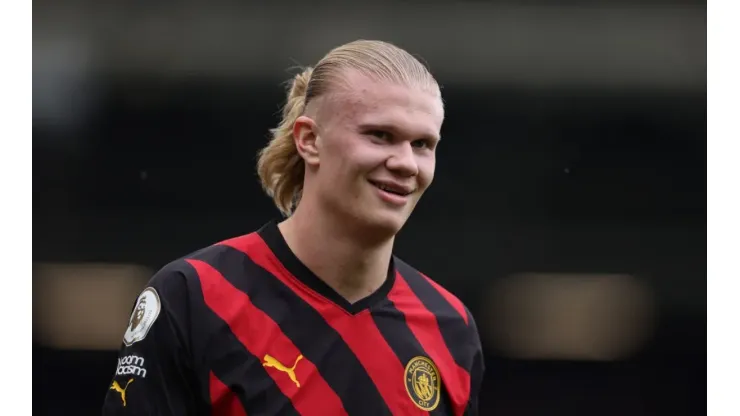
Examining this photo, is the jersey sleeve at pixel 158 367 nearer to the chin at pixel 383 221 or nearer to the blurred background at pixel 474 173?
the chin at pixel 383 221

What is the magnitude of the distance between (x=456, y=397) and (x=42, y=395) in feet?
7.38

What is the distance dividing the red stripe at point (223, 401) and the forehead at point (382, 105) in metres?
0.72

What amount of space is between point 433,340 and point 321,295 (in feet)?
1.28

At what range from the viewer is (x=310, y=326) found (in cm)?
255

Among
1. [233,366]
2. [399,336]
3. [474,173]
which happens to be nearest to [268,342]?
[233,366]

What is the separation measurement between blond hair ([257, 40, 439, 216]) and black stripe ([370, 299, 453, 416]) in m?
0.41

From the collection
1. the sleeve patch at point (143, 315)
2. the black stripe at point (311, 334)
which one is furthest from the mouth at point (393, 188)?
the sleeve patch at point (143, 315)

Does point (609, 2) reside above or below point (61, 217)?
above

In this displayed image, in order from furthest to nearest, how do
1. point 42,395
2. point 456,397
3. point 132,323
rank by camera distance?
1. point 42,395
2. point 456,397
3. point 132,323

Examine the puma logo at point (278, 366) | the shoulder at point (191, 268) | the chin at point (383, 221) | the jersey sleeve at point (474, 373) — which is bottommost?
the jersey sleeve at point (474, 373)

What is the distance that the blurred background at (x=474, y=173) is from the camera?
166 inches

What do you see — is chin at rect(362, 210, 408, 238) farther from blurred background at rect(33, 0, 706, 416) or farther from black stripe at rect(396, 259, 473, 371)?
blurred background at rect(33, 0, 706, 416)

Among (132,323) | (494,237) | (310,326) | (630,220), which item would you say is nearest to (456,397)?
(310,326)
